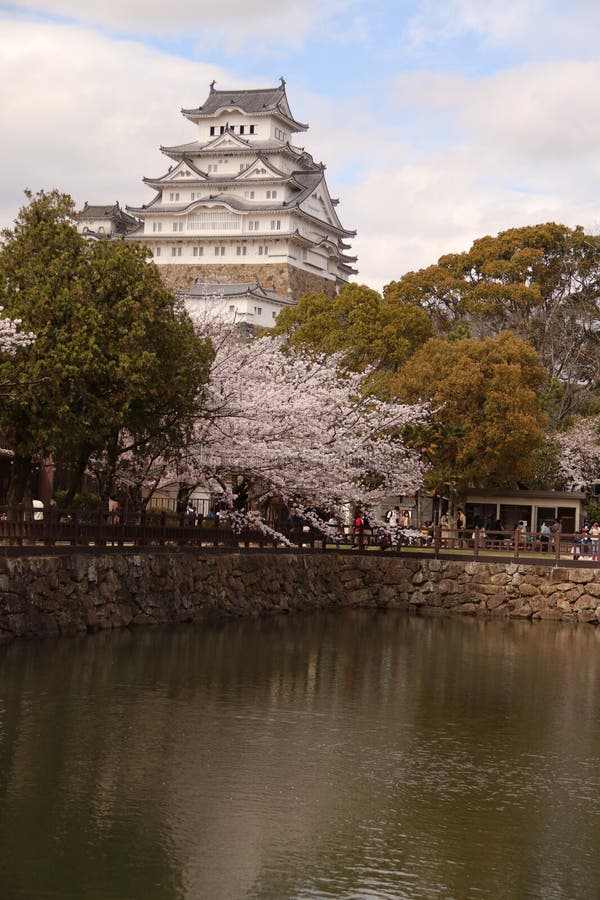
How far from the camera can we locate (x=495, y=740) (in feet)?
54.1

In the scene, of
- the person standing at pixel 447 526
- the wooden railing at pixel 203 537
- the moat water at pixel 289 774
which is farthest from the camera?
the person standing at pixel 447 526

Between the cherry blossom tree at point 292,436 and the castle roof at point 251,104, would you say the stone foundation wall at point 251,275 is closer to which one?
the castle roof at point 251,104

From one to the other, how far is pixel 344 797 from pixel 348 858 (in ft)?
6.77

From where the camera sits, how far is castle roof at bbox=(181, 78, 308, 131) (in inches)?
3088

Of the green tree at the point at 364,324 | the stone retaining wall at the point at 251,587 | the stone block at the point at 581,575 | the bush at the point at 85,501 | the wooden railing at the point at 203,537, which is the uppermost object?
the green tree at the point at 364,324

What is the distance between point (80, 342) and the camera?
2284 cm

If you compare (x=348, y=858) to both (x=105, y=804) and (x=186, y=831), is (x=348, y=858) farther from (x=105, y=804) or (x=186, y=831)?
(x=105, y=804)

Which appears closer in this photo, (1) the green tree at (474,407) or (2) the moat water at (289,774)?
(2) the moat water at (289,774)

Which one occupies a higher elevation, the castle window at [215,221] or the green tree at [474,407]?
the castle window at [215,221]

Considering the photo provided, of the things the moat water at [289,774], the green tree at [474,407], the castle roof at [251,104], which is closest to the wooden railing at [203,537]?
the moat water at [289,774]

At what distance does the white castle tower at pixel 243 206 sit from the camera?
247 feet

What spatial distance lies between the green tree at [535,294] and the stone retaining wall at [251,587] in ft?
95.2

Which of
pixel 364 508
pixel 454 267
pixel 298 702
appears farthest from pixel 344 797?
pixel 454 267

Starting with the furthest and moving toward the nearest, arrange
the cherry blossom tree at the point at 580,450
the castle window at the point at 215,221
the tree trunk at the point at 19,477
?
the castle window at the point at 215,221 → the cherry blossom tree at the point at 580,450 → the tree trunk at the point at 19,477
